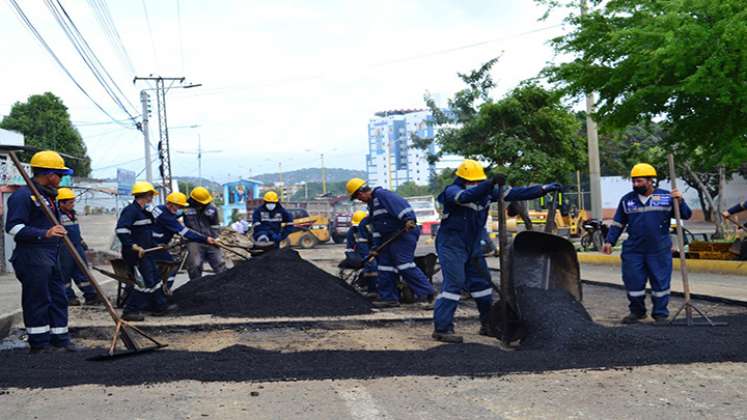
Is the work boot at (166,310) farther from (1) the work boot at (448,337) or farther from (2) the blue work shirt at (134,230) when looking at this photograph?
(1) the work boot at (448,337)

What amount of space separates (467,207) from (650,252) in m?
2.46

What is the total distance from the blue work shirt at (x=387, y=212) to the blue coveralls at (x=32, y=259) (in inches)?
161

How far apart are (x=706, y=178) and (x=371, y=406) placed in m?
35.0

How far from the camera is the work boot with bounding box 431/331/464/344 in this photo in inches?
253

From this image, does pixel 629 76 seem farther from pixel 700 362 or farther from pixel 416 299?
pixel 700 362

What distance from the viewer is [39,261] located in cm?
638

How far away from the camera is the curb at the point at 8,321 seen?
799cm

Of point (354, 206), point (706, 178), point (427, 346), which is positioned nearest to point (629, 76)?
point (427, 346)

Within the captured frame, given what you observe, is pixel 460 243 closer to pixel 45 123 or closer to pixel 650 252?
pixel 650 252

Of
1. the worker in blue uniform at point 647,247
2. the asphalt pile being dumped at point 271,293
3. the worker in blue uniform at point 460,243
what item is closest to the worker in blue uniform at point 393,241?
the asphalt pile being dumped at point 271,293

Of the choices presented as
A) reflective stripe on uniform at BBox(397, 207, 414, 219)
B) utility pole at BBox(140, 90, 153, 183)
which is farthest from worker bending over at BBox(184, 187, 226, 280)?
utility pole at BBox(140, 90, 153, 183)

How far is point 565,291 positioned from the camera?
664 centimetres

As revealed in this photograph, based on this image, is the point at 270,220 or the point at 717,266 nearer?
the point at 270,220

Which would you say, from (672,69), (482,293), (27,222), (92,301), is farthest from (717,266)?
(27,222)
